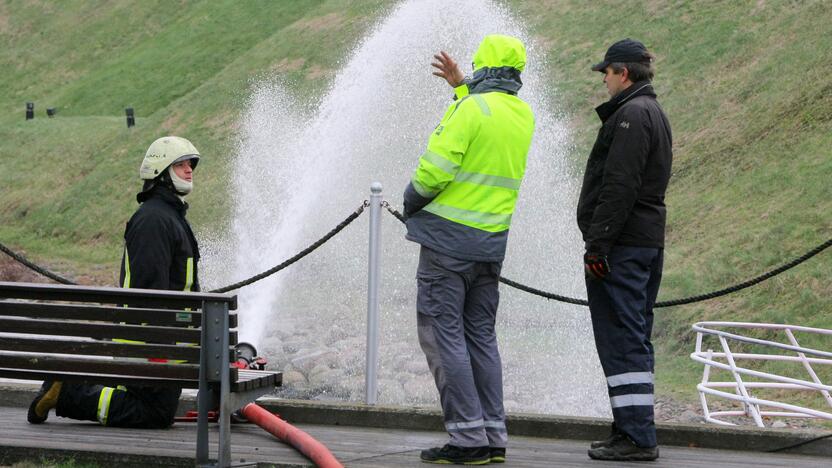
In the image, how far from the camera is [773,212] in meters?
17.6

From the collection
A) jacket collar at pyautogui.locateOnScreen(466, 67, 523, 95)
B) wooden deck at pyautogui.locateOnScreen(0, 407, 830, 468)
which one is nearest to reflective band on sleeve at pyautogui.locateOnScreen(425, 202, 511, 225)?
jacket collar at pyautogui.locateOnScreen(466, 67, 523, 95)

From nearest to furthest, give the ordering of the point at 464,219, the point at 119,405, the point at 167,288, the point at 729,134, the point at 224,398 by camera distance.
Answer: the point at 224,398 → the point at 464,219 → the point at 167,288 → the point at 119,405 → the point at 729,134

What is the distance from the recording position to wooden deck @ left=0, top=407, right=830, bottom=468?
6078 mm

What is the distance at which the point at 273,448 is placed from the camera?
6.48 metres

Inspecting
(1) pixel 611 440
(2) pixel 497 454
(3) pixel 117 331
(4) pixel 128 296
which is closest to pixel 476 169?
(2) pixel 497 454

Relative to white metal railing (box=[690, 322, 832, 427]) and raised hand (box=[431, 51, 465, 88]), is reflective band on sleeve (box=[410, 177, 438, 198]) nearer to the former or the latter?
raised hand (box=[431, 51, 465, 88])

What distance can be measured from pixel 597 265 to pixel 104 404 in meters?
2.64

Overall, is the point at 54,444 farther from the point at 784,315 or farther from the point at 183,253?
the point at 784,315

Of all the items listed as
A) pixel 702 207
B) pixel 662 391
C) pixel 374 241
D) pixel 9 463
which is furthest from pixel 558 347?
pixel 9 463

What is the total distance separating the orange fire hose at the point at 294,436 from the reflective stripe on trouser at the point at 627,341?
143cm

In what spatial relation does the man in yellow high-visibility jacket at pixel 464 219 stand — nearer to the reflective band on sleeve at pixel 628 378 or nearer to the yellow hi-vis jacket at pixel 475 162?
the yellow hi-vis jacket at pixel 475 162

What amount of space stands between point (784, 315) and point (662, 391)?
2207mm

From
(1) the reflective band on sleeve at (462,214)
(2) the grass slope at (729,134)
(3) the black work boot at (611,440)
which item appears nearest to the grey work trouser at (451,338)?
(1) the reflective band on sleeve at (462,214)

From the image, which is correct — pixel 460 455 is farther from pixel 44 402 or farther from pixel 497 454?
pixel 44 402
